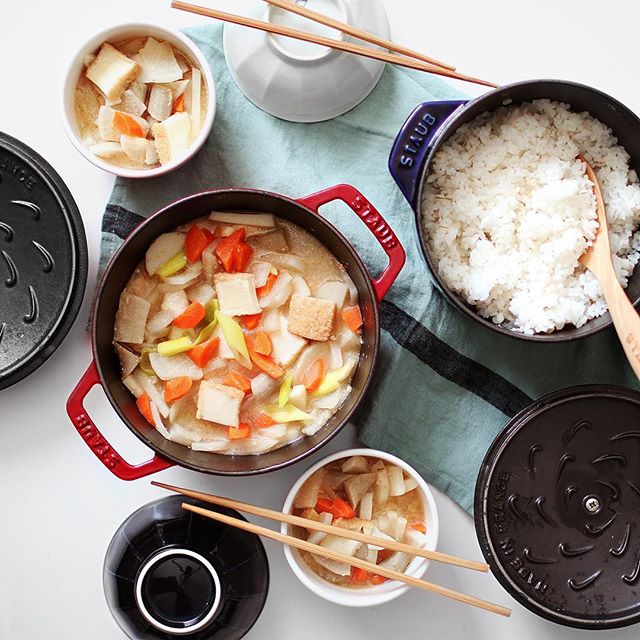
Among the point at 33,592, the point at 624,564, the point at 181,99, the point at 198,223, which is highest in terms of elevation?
the point at 181,99

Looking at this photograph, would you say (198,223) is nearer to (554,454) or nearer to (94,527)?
(94,527)

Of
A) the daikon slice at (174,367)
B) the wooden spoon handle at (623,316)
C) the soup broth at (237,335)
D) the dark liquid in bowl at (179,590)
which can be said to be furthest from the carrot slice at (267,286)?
the wooden spoon handle at (623,316)

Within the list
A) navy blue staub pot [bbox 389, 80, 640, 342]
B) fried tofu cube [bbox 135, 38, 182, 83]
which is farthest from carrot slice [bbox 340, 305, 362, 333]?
fried tofu cube [bbox 135, 38, 182, 83]

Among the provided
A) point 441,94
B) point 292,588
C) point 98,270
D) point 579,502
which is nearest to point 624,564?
point 579,502

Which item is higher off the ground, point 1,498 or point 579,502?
point 579,502

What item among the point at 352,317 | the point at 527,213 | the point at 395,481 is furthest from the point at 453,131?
the point at 395,481

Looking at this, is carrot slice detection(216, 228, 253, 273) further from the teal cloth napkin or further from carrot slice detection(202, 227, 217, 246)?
the teal cloth napkin

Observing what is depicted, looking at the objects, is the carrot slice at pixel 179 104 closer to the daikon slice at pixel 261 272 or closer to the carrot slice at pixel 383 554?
the daikon slice at pixel 261 272

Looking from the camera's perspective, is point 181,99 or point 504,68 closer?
point 181,99
